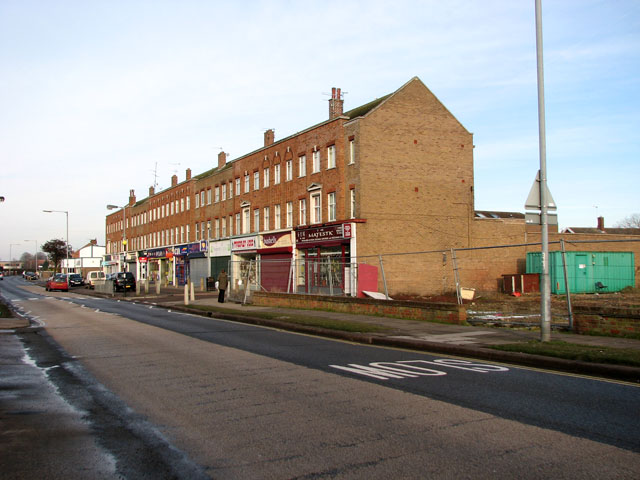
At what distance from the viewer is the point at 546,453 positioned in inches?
197

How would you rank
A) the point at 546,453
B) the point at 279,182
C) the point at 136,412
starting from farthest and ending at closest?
the point at 279,182
the point at 136,412
the point at 546,453

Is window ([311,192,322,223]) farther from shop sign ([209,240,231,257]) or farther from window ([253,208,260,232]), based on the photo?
shop sign ([209,240,231,257])

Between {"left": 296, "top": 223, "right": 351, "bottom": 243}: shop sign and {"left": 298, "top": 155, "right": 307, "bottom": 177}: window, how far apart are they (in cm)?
396

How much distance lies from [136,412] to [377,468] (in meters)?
3.33

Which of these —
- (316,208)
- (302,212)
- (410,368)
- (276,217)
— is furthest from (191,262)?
(410,368)

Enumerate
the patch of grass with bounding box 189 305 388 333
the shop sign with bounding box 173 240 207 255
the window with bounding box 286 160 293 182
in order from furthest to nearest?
the shop sign with bounding box 173 240 207 255 → the window with bounding box 286 160 293 182 → the patch of grass with bounding box 189 305 388 333

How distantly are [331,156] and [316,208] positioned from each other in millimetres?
3671

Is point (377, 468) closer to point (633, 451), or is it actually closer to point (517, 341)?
point (633, 451)

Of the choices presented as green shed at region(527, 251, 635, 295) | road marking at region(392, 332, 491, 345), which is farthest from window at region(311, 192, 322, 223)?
road marking at region(392, 332, 491, 345)

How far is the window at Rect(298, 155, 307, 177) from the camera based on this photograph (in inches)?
1510

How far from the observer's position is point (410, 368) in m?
9.61

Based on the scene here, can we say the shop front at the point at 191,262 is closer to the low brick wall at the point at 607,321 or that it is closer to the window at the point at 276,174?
the window at the point at 276,174

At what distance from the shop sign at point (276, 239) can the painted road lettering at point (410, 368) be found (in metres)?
29.5

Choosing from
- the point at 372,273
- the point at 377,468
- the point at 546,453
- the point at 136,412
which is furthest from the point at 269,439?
the point at 372,273
